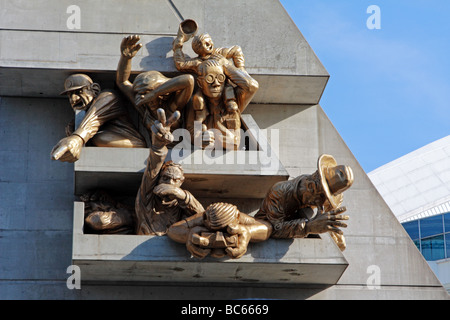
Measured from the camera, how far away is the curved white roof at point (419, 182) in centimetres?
3928

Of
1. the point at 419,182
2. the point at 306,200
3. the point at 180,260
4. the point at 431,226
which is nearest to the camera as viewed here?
the point at 180,260

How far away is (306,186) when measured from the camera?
1380 centimetres

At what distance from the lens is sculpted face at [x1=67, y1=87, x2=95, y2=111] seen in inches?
580

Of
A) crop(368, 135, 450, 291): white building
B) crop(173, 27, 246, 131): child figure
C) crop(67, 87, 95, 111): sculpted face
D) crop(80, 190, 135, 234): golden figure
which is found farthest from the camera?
crop(368, 135, 450, 291): white building

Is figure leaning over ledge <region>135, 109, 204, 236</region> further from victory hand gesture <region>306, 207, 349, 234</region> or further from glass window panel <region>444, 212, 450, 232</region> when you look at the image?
glass window panel <region>444, 212, 450, 232</region>

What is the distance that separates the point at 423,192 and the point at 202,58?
26372 mm

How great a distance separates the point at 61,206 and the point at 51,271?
3.29ft

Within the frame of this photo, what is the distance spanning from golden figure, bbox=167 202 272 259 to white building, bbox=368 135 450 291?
2520cm

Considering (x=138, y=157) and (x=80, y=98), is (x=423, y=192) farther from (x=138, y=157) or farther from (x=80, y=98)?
(x=138, y=157)

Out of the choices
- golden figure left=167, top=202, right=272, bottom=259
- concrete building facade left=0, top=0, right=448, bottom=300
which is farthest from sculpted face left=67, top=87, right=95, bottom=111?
golden figure left=167, top=202, right=272, bottom=259

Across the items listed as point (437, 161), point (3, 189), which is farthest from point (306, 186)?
point (437, 161)

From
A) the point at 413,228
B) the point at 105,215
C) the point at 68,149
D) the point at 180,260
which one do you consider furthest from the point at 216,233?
the point at 413,228

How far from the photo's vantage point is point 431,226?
3891cm
